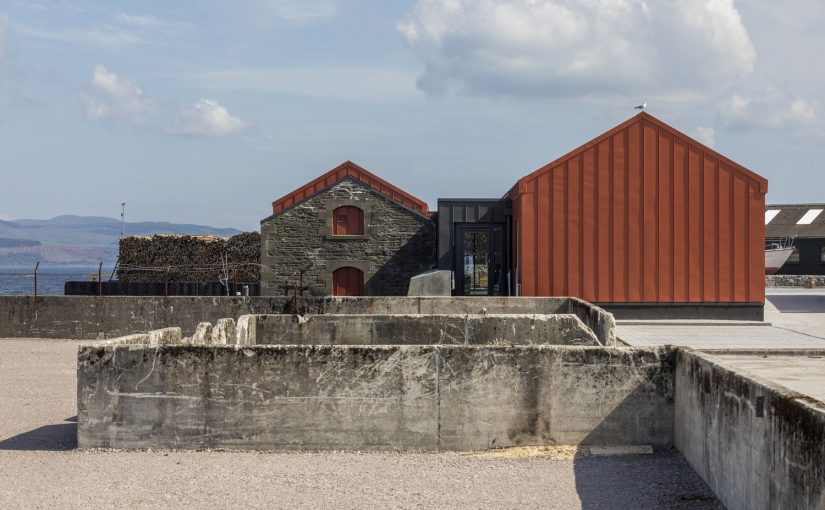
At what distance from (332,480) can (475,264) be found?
59.2 ft

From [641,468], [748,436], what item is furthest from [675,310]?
[748,436]

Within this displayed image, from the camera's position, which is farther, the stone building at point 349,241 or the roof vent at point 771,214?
the roof vent at point 771,214

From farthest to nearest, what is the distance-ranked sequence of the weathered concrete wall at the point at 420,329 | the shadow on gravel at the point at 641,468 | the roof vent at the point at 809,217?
the roof vent at the point at 809,217
the weathered concrete wall at the point at 420,329
the shadow on gravel at the point at 641,468

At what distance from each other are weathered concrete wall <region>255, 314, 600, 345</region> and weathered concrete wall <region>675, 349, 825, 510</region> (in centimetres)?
488

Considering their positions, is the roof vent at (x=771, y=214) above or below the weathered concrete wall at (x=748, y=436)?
above

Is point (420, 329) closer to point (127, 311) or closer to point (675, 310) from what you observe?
point (675, 310)

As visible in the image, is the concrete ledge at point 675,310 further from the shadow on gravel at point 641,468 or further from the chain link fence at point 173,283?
the shadow on gravel at point 641,468

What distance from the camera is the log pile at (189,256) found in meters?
39.1

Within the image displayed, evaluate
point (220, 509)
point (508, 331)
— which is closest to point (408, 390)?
point (220, 509)

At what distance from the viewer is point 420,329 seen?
13484 mm

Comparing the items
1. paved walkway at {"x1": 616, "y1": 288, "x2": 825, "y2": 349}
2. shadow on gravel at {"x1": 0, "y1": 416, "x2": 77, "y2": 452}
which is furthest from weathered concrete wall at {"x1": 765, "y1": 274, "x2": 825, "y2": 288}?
shadow on gravel at {"x1": 0, "y1": 416, "x2": 77, "y2": 452}

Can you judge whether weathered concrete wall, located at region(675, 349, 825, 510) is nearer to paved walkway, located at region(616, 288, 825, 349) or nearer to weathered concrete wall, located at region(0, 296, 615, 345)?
paved walkway, located at region(616, 288, 825, 349)

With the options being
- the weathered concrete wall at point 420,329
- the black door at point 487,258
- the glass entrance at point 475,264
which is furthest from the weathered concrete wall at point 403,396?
the glass entrance at point 475,264

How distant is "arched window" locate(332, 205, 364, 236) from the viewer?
93.2 ft
